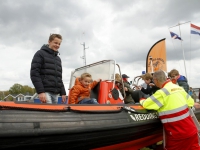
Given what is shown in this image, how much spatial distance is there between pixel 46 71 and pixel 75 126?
99cm

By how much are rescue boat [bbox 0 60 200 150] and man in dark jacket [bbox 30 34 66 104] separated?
53 centimetres

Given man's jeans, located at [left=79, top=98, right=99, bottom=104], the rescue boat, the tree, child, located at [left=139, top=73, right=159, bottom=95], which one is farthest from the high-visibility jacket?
the tree

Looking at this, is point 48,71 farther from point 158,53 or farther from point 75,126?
point 158,53

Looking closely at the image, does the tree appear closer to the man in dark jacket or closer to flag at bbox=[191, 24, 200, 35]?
flag at bbox=[191, 24, 200, 35]

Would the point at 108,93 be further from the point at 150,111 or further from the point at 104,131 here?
the point at 104,131

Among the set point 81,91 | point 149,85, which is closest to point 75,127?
point 81,91

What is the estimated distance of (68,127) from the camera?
2281mm

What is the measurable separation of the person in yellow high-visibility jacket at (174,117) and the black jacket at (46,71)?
1.28 meters

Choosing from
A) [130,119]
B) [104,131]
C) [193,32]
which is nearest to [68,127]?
[104,131]

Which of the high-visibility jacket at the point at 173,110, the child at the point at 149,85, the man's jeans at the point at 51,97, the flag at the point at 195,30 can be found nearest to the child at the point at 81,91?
the man's jeans at the point at 51,97

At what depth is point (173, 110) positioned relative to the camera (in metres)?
2.94

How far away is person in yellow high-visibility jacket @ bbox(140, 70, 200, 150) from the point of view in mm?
2887

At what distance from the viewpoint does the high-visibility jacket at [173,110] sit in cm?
289

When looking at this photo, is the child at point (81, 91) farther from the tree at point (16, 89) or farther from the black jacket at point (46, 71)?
the tree at point (16, 89)
